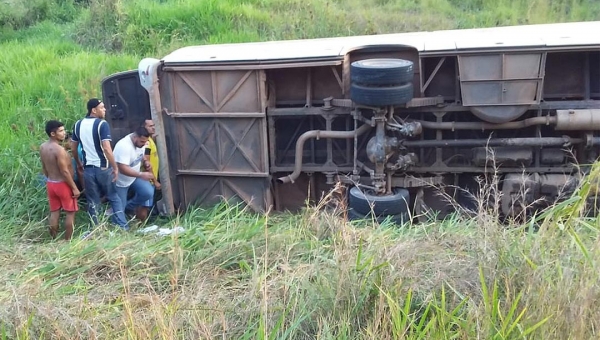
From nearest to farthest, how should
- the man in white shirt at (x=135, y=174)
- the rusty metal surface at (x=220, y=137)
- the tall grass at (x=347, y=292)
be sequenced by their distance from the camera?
the tall grass at (x=347, y=292)
the man in white shirt at (x=135, y=174)
the rusty metal surface at (x=220, y=137)

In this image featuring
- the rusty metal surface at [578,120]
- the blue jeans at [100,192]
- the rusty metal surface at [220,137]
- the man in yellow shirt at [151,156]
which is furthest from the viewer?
the man in yellow shirt at [151,156]

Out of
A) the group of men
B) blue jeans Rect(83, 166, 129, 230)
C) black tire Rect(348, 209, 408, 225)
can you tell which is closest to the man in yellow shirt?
the group of men

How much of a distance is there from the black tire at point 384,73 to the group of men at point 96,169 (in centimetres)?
254

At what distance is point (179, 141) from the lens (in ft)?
27.1

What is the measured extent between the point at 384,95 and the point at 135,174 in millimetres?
3020

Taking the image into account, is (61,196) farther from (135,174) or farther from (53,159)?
(135,174)

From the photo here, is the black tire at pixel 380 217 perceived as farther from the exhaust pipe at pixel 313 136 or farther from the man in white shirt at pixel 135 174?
the man in white shirt at pixel 135 174

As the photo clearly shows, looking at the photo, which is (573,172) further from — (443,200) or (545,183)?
(443,200)

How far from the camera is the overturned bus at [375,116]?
7.07 meters

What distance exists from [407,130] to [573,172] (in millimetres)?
1972

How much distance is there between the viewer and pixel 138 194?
7.88 meters

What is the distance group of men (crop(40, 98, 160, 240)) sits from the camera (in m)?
7.03

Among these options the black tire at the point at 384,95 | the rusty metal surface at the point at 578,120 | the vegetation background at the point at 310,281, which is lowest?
the vegetation background at the point at 310,281

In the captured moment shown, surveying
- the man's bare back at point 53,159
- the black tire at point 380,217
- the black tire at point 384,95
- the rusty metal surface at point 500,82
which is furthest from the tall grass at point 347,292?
the rusty metal surface at point 500,82
